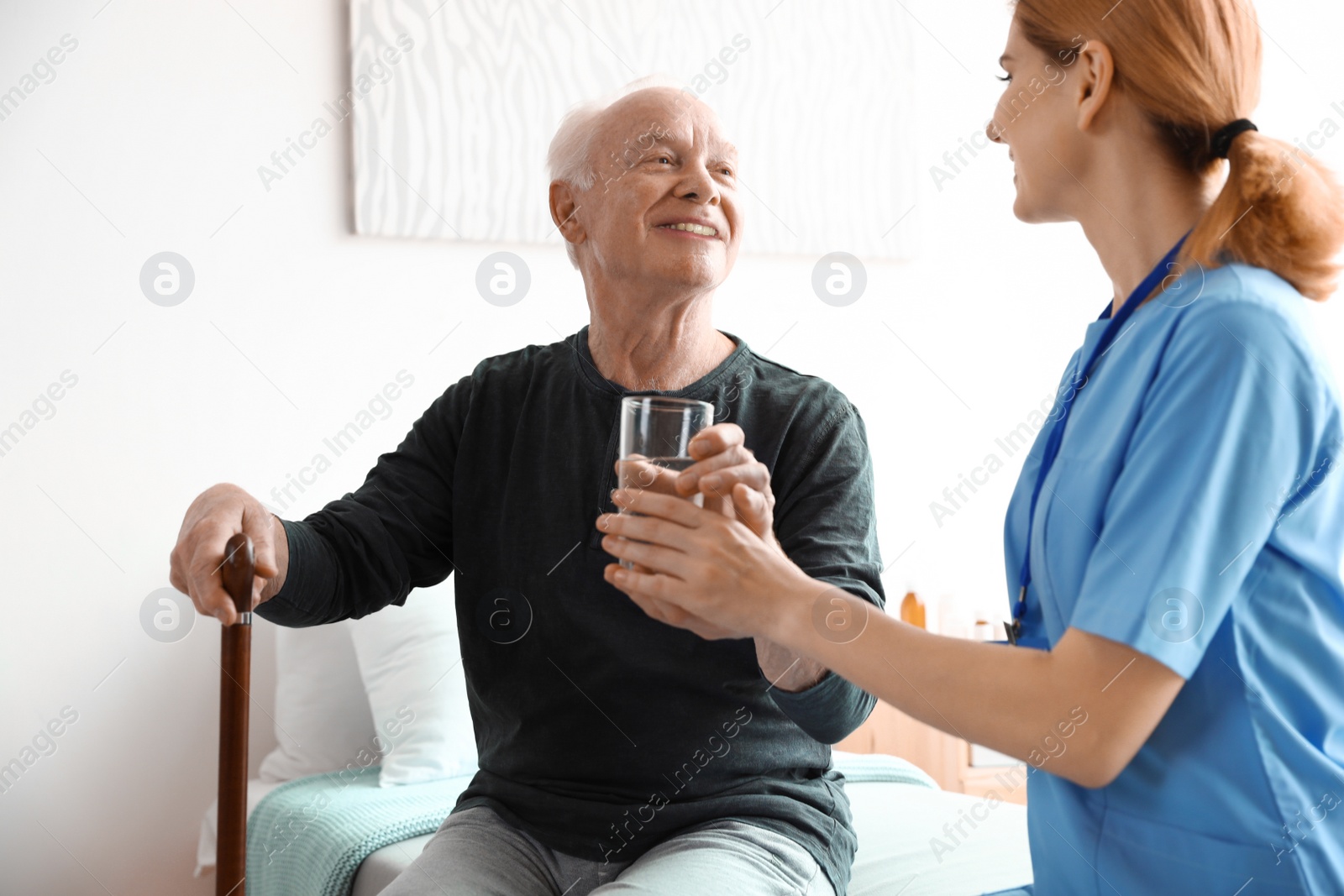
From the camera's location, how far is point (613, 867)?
1.39 meters

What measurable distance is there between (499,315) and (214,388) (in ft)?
2.32

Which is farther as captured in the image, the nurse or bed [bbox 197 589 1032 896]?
bed [bbox 197 589 1032 896]

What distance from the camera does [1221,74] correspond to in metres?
1.04

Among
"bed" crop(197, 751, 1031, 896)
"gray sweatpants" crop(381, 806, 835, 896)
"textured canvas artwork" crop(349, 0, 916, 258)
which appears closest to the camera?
"gray sweatpants" crop(381, 806, 835, 896)

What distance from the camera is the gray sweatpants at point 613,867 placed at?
126cm

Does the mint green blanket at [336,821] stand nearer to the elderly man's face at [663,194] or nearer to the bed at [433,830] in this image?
the bed at [433,830]

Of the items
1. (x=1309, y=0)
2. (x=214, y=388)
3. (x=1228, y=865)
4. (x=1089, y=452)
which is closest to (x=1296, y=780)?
(x=1228, y=865)

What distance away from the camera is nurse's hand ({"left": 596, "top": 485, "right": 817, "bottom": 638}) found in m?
A: 1.01

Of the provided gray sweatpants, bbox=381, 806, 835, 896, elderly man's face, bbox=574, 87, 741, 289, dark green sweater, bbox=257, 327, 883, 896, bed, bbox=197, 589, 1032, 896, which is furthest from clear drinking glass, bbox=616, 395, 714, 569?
bed, bbox=197, 589, 1032, 896

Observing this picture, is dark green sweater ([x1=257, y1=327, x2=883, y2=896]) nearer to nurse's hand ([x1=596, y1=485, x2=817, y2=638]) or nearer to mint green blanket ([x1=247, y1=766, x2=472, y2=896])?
nurse's hand ([x1=596, y1=485, x2=817, y2=638])

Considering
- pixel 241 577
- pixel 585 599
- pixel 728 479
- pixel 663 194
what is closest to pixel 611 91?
pixel 663 194

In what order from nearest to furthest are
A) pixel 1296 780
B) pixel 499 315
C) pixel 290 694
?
pixel 1296 780 < pixel 290 694 < pixel 499 315

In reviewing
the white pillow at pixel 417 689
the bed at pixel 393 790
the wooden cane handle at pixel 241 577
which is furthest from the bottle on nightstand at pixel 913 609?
the wooden cane handle at pixel 241 577

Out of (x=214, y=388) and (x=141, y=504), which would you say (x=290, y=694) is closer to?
(x=141, y=504)
